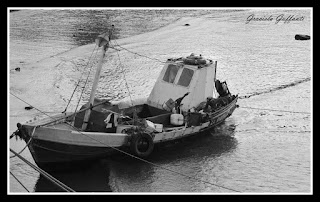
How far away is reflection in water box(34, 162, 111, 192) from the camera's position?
15438 millimetres

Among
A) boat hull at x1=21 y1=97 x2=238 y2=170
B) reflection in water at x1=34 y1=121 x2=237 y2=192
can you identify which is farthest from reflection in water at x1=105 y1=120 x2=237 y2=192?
boat hull at x1=21 y1=97 x2=238 y2=170

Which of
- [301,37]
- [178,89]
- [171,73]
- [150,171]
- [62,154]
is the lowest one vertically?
[150,171]

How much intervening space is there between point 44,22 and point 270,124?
26398 mm

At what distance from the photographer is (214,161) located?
695 inches

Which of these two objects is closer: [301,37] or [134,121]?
[134,121]

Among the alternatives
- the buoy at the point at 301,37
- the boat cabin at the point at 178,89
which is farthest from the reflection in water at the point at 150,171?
the buoy at the point at 301,37

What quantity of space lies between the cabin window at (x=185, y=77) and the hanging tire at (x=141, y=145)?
355 centimetres

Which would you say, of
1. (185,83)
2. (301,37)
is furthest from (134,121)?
(301,37)

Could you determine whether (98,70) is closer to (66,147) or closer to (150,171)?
(66,147)

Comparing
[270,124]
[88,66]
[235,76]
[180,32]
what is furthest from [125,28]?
[270,124]

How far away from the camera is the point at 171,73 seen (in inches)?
778

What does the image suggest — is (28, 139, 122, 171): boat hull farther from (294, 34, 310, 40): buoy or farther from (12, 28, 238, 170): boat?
(294, 34, 310, 40): buoy

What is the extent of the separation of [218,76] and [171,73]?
9.20 m

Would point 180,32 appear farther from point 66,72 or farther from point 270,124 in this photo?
point 270,124
